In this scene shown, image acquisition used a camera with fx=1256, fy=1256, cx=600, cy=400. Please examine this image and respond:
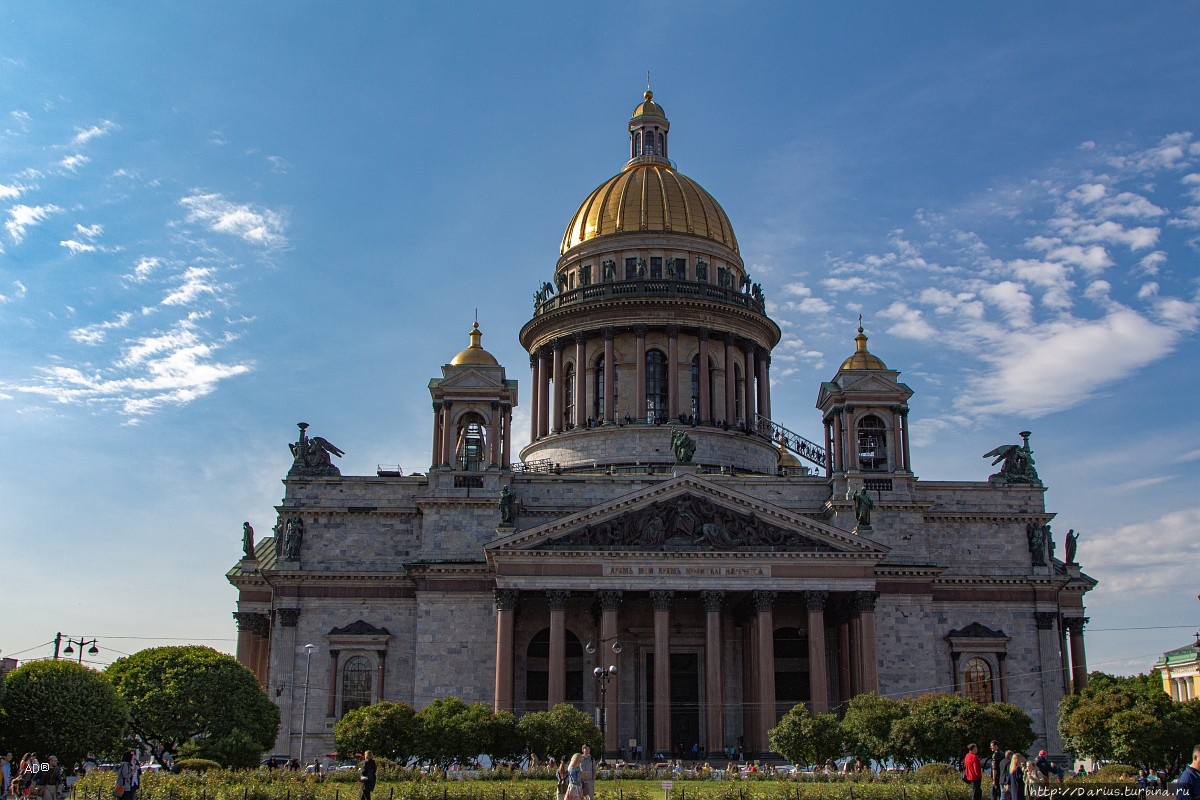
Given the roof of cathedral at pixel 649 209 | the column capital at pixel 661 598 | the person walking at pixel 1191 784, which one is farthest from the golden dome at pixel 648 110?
the person walking at pixel 1191 784

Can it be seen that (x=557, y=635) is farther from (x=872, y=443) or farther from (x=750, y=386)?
(x=750, y=386)

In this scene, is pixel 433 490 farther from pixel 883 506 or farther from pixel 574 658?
pixel 883 506

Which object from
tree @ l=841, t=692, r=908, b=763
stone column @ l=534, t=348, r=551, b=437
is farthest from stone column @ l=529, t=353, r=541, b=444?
tree @ l=841, t=692, r=908, b=763

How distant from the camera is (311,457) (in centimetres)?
6278

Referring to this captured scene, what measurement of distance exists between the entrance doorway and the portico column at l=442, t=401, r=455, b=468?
13571mm

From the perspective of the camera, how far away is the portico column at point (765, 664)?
5381 centimetres

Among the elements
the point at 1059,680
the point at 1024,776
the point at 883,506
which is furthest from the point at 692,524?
the point at 1024,776

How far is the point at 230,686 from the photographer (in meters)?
44.6

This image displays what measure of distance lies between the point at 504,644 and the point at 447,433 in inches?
472

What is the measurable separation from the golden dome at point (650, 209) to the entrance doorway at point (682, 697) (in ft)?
87.1

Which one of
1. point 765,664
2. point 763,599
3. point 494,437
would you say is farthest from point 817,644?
point 494,437

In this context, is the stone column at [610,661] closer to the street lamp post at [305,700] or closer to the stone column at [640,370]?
the street lamp post at [305,700]

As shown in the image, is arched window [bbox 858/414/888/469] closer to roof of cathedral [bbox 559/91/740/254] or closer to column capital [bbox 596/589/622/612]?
column capital [bbox 596/589/622/612]

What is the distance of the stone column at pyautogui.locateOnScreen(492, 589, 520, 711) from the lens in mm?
54312
